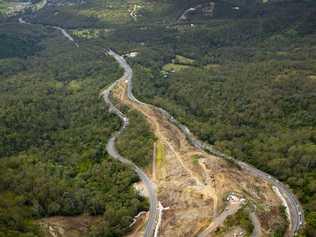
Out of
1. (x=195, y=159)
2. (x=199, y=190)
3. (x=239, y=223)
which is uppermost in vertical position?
(x=195, y=159)

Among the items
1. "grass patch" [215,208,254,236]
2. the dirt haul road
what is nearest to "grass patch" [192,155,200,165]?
the dirt haul road

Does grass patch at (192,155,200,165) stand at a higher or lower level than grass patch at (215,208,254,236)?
higher

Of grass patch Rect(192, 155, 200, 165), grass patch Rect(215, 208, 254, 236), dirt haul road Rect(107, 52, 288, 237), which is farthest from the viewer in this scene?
grass patch Rect(192, 155, 200, 165)

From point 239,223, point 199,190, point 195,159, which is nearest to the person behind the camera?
point 239,223

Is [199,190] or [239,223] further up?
[199,190]

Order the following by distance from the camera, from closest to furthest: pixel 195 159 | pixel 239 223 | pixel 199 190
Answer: pixel 239 223 < pixel 199 190 < pixel 195 159

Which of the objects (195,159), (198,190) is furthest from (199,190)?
Result: (195,159)

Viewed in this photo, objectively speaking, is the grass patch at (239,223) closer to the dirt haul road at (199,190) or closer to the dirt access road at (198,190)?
the dirt access road at (198,190)

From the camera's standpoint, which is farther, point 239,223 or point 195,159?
point 195,159

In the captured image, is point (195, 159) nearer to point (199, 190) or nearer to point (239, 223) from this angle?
point (199, 190)

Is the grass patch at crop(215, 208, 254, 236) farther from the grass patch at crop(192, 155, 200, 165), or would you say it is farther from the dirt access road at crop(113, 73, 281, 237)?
the grass patch at crop(192, 155, 200, 165)

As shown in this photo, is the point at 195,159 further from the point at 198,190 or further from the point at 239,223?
the point at 239,223

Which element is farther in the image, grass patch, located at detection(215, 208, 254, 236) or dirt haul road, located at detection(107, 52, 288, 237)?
dirt haul road, located at detection(107, 52, 288, 237)
